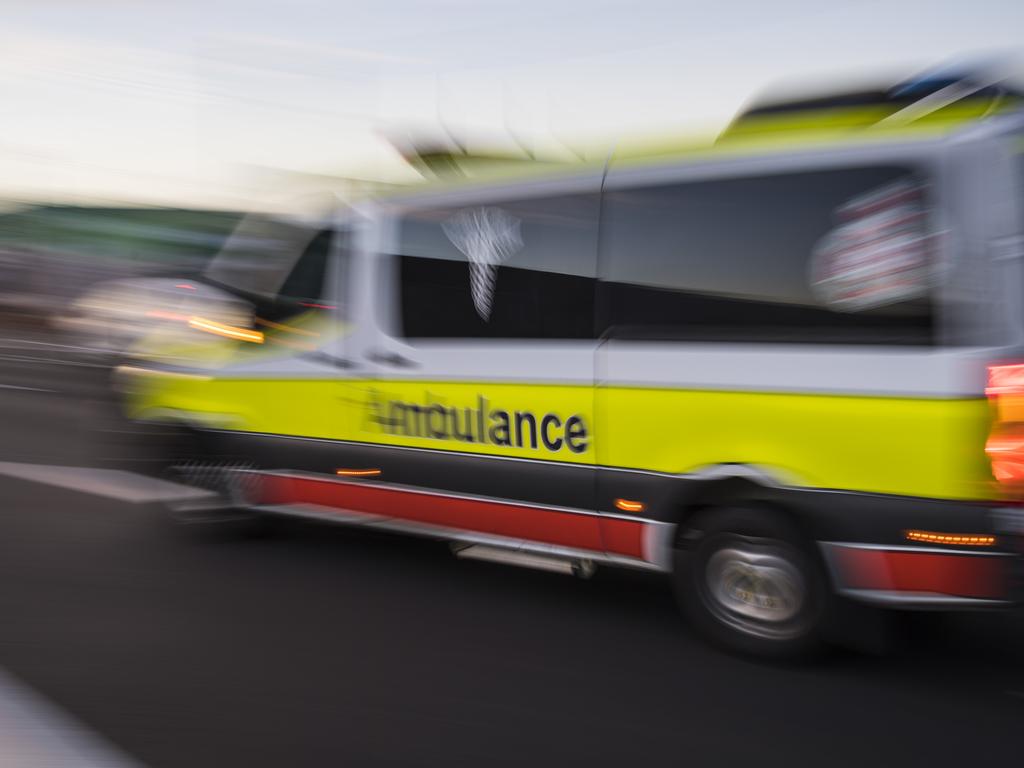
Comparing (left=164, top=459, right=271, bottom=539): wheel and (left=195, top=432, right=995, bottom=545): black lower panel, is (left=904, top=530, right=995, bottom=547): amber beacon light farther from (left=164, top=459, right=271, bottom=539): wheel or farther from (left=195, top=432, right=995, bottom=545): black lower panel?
(left=164, top=459, right=271, bottom=539): wheel

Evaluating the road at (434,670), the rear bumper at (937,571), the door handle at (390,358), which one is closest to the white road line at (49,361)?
the road at (434,670)

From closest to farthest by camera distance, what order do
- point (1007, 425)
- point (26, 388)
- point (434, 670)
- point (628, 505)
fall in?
1. point (1007, 425)
2. point (434, 670)
3. point (628, 505)
4. point (26, 388)

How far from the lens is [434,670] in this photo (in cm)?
388

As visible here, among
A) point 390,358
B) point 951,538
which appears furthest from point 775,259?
point 390,358

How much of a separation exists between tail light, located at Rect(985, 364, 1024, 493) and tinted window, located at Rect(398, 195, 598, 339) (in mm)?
1571

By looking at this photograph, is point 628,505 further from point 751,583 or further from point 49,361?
point 49,361


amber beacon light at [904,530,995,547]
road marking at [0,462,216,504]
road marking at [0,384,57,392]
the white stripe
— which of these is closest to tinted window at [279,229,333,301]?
road marking at [0,462,216,504]

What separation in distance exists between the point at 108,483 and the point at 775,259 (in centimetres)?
523

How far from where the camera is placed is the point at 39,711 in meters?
3.42

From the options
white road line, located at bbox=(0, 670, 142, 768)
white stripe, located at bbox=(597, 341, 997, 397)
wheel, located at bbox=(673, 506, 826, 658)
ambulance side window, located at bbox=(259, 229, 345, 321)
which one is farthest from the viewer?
ambulance side window, located at bbox=(259, 229, 345, 321)

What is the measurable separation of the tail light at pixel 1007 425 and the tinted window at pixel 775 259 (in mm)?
258

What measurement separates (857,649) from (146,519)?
431 cm

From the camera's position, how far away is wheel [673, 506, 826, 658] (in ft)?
12.8

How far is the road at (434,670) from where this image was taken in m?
3.24
